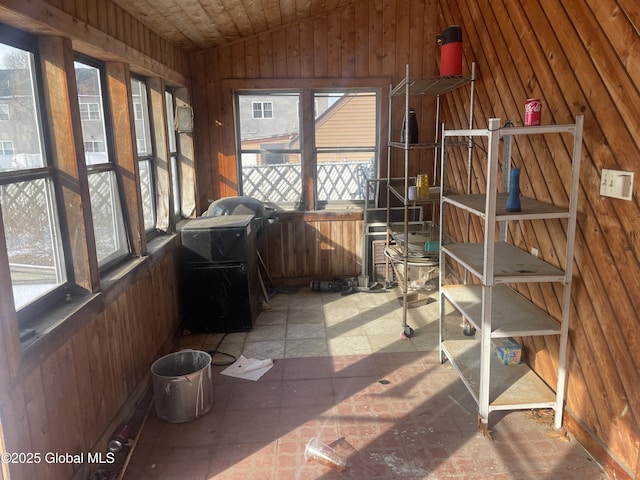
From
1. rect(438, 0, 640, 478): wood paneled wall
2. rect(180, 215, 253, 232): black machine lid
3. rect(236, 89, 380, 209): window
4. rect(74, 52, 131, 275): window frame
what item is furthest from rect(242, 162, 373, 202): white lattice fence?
rect(438, 0, 640, 478): wood paneled wall

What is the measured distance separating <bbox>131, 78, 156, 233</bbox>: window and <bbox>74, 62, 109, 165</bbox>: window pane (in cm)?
64

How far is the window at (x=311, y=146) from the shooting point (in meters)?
4.74

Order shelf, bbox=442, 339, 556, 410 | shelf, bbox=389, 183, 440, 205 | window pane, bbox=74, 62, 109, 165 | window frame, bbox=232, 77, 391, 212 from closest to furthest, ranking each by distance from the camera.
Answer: shelf, bbox=442, 339, 556, 410 < window pane, bbox=74, 62, 109, 165 < shelf, bbox=389, 183, 440, 205 < window frame, bbox=232, 77, 391, 212

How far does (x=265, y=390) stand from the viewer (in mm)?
2924

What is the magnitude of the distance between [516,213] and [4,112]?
7.50ft

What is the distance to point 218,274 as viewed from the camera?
3715 millimetres

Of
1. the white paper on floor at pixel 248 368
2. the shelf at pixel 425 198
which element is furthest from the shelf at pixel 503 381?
the white paper on floor at pixel 248 368

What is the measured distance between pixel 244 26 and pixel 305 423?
3.28m

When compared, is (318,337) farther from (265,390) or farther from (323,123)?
(323,123)

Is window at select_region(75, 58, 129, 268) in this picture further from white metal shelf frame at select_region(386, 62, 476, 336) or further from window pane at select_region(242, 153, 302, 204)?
window pane at select_region(242, 153, 302, 204)

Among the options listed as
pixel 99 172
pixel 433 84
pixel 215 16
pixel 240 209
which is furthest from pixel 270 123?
pixel 99 172

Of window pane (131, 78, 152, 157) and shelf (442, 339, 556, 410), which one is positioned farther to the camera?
window pane (131, 78, 152, 157)

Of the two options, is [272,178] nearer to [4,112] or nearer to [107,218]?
[107,218]

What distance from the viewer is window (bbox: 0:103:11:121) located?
6.10 ft
